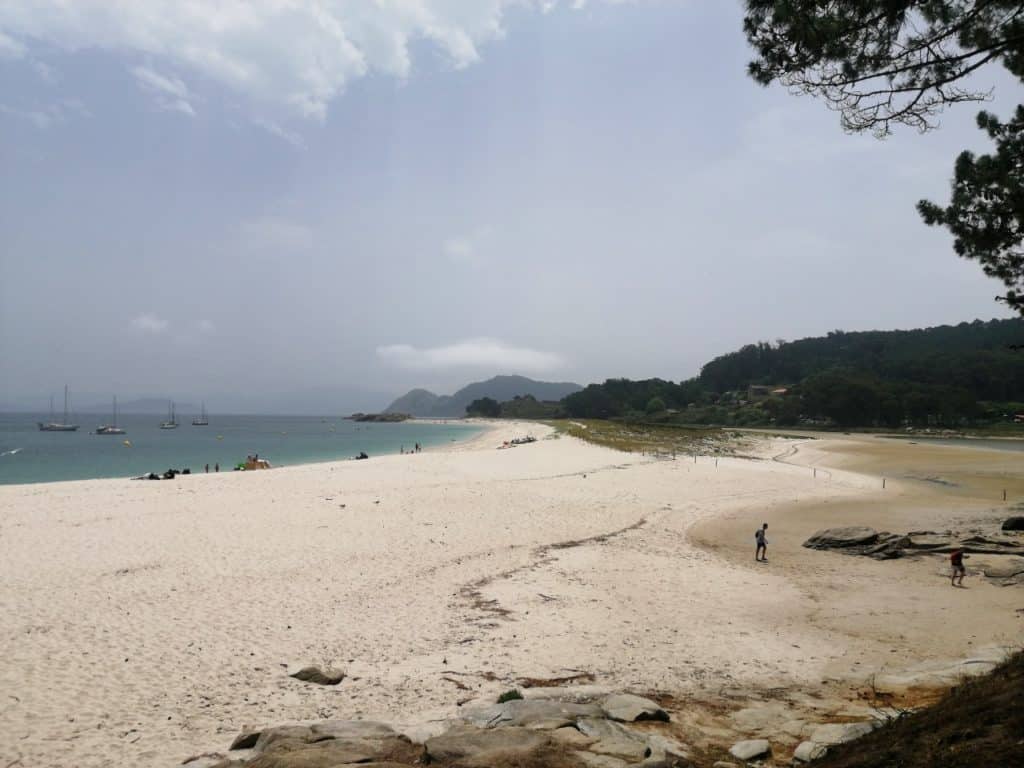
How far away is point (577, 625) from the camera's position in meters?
11.4

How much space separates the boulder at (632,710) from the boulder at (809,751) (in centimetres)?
159

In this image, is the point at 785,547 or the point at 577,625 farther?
the point at 785,547

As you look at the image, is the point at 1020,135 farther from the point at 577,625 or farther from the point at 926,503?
the point at 926,503

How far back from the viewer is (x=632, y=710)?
23.8ft

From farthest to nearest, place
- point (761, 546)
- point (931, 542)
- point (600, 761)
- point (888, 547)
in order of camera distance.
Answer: point (931, 542) → point (888, 547) → point (761, 546) → point (600, 761)

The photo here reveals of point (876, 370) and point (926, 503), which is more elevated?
point (876, 370)

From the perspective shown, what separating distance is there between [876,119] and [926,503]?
25.2 metres

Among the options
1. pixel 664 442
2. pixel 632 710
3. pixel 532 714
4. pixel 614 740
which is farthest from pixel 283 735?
pixel 664 442

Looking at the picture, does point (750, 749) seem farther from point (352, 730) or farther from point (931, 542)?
point (931, 542)

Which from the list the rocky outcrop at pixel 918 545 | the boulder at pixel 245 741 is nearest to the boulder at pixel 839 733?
the boulder at pixel 245 741

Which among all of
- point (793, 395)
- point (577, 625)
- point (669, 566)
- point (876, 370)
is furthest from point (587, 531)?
point (876, 370)

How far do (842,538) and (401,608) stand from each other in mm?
14070

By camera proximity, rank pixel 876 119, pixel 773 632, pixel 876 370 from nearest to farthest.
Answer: pixel 876 119 → pixel 773 632 → pixel 876 370

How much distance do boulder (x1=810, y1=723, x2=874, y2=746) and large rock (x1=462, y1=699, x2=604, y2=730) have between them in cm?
230
